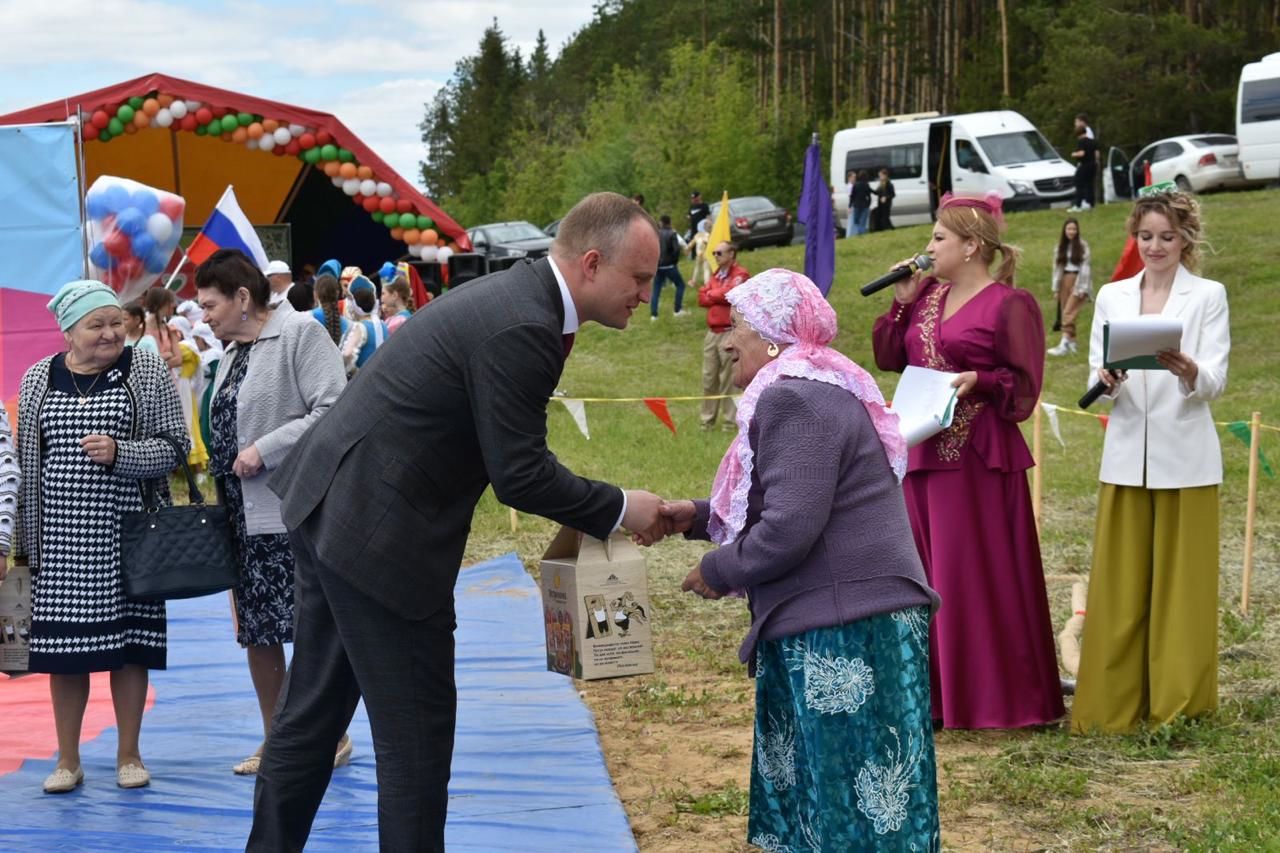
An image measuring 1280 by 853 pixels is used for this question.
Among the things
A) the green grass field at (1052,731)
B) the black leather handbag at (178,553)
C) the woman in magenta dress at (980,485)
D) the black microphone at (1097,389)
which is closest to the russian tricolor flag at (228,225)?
the green grass field at (1052,731)

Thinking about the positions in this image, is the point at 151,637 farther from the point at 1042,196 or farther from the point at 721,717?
the point at 1042,196

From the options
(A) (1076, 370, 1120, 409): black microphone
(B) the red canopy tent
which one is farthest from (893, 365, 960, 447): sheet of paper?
(B) the red canopy tent

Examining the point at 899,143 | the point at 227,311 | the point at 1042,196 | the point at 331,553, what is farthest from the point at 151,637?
the point at 899,143

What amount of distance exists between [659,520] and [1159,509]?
8.18 ft

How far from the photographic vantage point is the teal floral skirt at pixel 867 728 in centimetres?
356

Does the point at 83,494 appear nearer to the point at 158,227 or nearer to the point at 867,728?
the point at 867,728

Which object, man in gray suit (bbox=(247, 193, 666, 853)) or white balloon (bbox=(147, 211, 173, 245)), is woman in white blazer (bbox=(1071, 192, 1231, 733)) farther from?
white balloon (bbox=(147, 211, 173, 245))

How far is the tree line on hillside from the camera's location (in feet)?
118

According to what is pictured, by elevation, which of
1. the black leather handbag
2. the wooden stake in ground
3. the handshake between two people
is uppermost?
the handshake between two people

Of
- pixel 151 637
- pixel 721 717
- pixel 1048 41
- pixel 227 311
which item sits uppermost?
pixel 1048 41

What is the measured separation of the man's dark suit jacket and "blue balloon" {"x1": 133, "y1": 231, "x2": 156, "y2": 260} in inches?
351

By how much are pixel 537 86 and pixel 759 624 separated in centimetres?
7912

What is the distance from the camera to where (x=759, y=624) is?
12.1ft

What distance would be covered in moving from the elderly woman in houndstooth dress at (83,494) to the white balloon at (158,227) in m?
7.01
